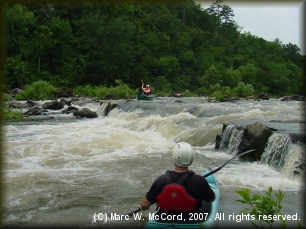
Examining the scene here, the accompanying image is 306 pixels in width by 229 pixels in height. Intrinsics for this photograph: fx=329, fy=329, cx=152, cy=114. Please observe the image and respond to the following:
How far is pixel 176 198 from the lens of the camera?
267 cm

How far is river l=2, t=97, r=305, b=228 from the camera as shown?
4750 millimetres

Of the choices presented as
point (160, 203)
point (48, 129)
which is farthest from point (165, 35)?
point (160, 203)

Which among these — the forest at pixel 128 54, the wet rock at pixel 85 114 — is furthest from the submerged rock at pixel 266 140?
the forest at pixel 128 54

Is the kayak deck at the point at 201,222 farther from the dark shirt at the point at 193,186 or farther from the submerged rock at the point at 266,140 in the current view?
the submerged rock at the point at 266,140

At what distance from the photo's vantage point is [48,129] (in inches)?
472

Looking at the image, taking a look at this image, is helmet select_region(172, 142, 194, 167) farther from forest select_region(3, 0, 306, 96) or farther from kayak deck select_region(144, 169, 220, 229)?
forest select_region(3, 0, 306, 96)

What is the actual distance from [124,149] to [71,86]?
2691 centimetres

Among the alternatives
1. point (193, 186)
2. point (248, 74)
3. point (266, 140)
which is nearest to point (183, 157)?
point (193, 186)

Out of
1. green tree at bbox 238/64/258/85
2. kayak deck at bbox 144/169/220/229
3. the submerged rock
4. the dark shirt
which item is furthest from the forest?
the dark shirt

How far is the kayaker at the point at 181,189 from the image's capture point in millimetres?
2666

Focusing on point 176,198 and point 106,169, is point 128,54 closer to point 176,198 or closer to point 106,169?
point 106,169

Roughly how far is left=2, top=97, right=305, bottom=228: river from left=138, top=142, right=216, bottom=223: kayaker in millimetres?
1002

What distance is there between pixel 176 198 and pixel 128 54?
3468 centimetres

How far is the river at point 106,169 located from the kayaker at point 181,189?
1.00m
